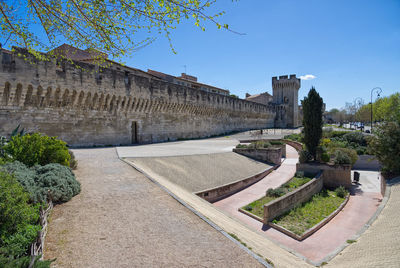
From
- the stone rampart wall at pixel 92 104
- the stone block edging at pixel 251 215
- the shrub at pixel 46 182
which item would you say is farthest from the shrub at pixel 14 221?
the stone rampart wall at pixel 92 104

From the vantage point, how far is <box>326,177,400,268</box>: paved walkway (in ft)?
15.9

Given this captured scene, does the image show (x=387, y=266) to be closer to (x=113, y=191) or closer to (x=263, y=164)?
(x=113, y=191)

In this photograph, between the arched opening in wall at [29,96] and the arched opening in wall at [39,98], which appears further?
the arched opening in wall at [39,98]

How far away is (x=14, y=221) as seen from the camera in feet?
11.9

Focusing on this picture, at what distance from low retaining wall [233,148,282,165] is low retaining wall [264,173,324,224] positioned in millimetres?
3728

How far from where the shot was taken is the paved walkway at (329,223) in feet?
24.7

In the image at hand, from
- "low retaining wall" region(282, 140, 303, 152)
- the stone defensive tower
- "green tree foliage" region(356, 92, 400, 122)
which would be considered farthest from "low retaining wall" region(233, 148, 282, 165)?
the stone defensive tower

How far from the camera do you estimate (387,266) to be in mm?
4504

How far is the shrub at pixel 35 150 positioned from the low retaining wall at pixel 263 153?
12721 mm

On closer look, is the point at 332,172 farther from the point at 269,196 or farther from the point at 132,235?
the point at 132,235

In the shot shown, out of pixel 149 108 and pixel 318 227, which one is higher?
pixel 149 108

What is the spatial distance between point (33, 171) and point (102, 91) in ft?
37.2

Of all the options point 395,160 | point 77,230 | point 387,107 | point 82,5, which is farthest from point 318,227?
point 387,107

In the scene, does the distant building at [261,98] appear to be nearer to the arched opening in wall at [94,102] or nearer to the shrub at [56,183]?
the arched opening in wall at [94,102]
